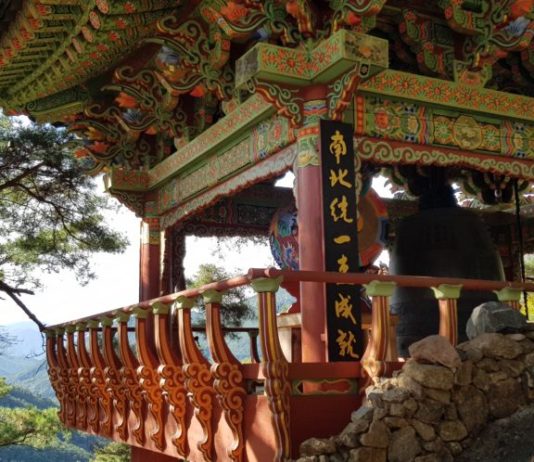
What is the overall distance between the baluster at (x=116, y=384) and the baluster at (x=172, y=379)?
4.42ft

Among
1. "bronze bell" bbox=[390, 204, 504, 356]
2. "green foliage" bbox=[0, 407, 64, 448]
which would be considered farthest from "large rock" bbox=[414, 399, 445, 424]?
"green foliage" bbox=[0, 407, 64, 448]

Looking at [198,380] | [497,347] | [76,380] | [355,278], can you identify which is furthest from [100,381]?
[497,347]

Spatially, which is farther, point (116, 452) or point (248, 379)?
point (116, 452)

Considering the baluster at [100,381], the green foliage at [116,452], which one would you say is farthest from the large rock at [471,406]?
the green foliage at [116,452]

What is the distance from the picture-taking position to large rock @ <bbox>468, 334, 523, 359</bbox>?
389cm

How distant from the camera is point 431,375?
3660 millimetres

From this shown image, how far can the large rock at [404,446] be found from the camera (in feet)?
11.6

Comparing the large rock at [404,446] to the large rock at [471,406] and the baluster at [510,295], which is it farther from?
the baluster at [510,295]

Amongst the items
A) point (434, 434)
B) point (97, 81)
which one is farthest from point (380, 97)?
point (97, 81)

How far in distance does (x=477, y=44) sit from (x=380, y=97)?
3.04 ft

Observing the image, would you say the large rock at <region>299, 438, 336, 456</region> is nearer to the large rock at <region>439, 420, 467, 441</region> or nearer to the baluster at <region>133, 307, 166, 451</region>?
the large rock at <region>439, 420, 467, 441</region>

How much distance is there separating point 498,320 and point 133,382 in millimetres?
3163

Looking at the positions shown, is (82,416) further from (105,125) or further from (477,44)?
(477,44)

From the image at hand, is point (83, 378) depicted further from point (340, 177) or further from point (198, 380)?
point (340, 177)
